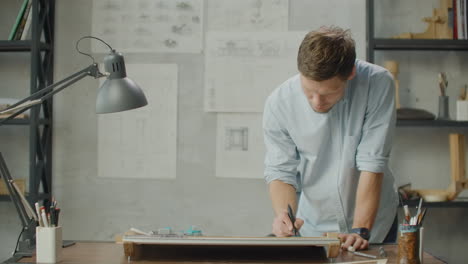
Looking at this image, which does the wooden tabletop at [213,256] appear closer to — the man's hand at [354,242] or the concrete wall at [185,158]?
the man's hand at [354,242]

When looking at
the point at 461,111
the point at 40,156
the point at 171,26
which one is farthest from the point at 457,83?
the point at 40,156

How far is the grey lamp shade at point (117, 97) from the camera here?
71.9 inches

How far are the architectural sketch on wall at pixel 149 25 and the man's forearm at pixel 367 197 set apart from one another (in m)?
1.73

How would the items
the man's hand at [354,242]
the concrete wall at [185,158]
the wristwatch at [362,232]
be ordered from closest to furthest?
the man's hand at [354,242]
the wristwatch at [362,232]
the concrete wall at [185,158]

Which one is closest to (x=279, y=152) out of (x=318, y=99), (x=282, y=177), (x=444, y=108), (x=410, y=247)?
(x=282, y=177)

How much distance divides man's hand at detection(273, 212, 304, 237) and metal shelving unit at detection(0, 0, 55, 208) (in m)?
1.86

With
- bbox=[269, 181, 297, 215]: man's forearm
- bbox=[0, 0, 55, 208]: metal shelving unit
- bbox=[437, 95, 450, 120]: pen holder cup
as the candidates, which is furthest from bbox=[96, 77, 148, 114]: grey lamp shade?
bbox=[437, 95, 450, 120]: pen holder cup

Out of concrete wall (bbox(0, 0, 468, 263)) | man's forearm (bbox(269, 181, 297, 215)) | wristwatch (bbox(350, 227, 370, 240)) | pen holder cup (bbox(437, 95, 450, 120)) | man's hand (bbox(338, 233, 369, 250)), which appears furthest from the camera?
concrete wall (bbox(0, 0, 468, 263))

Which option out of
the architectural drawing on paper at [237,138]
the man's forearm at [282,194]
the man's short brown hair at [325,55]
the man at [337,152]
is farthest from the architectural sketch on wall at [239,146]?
the man's short brown hair at [325,55]

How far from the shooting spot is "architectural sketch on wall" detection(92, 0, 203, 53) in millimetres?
3600

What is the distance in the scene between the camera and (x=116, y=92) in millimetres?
1840

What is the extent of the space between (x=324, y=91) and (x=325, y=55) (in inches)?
5.6

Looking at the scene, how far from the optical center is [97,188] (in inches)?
143

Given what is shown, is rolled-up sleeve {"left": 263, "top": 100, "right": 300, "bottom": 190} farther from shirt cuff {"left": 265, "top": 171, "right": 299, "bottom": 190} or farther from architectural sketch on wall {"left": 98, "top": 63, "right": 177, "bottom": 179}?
architectural sketch on wall {"left": 98, "top": 63, "right": 177, "bottom": 179}
